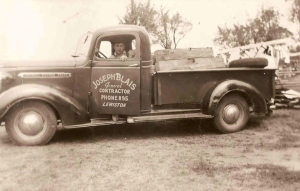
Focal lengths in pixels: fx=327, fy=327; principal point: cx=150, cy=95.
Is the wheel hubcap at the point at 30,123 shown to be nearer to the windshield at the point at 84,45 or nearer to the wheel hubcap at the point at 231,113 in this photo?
the windshield at the point at 84,45

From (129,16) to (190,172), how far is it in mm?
4251

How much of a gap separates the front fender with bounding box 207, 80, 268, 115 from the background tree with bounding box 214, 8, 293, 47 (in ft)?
10.3

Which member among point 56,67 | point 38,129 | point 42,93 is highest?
point 56,67

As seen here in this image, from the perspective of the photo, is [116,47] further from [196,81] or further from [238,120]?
[238,120]

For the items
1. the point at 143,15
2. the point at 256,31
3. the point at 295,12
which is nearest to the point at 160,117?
the point at 143,15

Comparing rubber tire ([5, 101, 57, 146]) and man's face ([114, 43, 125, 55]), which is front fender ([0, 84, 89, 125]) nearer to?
rubber tire ([5, 101, 57, 146])

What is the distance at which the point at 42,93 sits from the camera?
4367mm

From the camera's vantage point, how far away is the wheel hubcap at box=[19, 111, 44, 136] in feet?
14.4

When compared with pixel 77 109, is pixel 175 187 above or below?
below

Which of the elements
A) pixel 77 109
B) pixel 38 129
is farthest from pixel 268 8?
pixel 38 129

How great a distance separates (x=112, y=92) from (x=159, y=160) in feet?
4.45

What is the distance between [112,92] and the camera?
4.65m

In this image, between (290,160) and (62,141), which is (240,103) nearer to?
(290,160)

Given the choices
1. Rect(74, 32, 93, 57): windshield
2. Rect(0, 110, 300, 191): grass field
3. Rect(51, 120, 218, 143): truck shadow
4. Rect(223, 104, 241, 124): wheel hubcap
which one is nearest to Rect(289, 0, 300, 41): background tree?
Rect(0, 110, 300, 191): grass field
